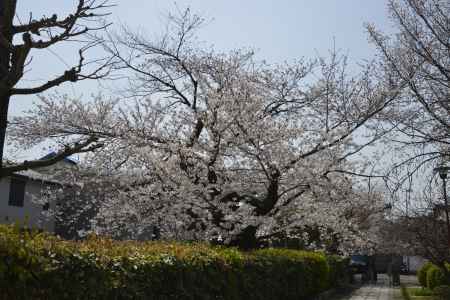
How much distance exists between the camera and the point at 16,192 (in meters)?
25.4

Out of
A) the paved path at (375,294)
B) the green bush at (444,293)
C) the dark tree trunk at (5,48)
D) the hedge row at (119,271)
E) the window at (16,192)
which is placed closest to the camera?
the hedge row at (119,271)

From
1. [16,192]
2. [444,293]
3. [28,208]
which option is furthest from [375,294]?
[16,192]

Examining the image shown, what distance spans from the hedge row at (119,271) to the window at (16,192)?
17.8 meters

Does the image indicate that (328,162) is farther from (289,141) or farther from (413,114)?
(413,114)

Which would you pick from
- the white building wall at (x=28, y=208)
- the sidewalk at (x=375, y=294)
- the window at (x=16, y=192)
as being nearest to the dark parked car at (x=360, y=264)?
the sidewalk at (x=375, y=294)

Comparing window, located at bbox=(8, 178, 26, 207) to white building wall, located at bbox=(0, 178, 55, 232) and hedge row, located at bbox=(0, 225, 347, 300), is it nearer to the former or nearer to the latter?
white building wall, located at bbox=(0, 178, 55, 232)

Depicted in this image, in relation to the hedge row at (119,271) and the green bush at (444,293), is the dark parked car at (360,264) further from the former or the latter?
the hedge row at (119,271)

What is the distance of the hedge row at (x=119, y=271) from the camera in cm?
406

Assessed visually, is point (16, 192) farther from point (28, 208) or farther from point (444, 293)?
point (444, 293)

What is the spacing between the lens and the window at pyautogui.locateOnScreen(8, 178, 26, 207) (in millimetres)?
25047

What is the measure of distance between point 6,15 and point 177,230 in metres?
8.60

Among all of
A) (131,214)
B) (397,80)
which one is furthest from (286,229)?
(397,80)

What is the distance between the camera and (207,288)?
7723mm

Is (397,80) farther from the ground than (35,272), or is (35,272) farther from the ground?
(397,80)
